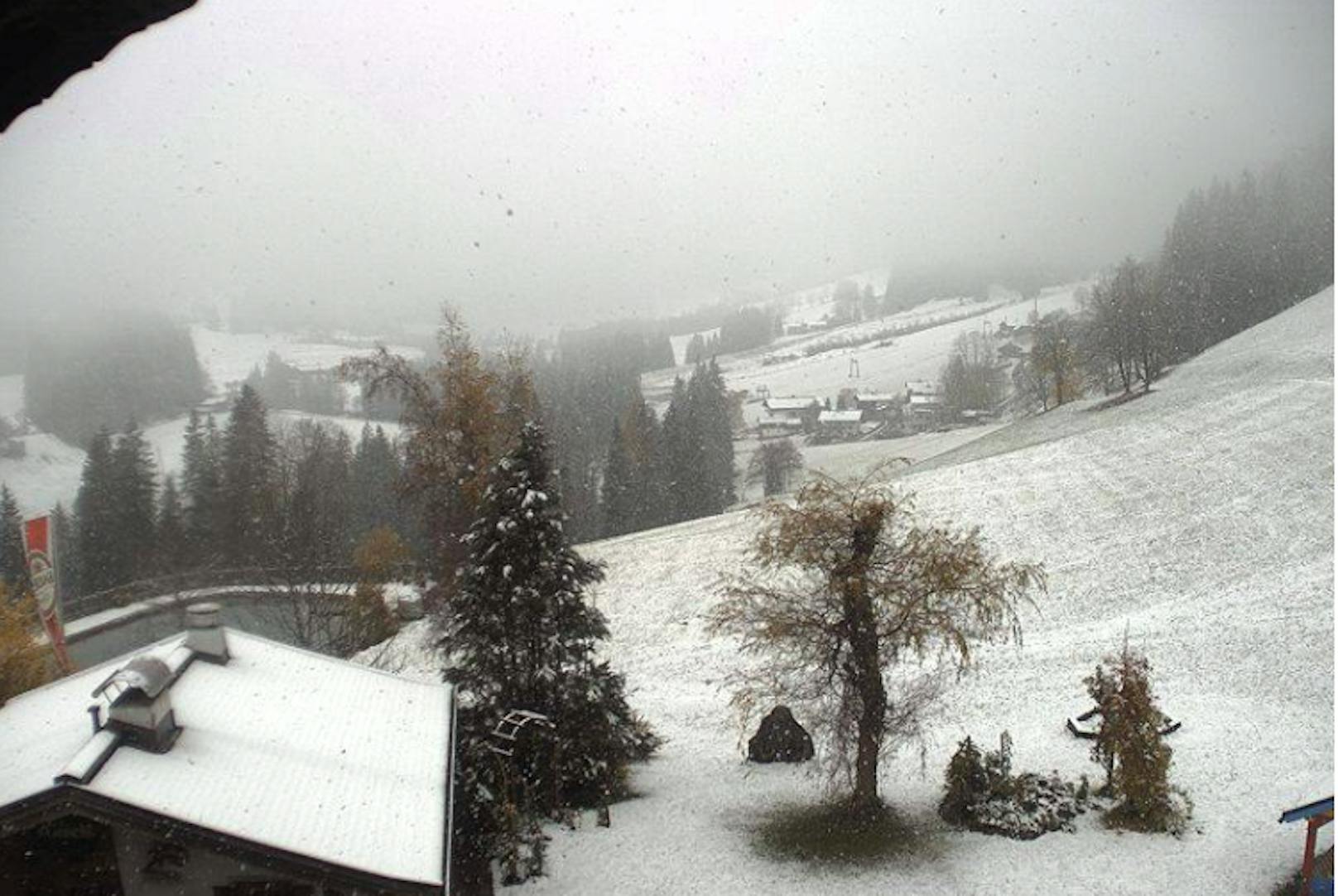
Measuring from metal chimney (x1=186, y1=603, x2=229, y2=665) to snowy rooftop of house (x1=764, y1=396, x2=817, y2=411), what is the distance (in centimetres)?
7560

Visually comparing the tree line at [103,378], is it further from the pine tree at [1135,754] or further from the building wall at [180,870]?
the pine tree at [1135,754]

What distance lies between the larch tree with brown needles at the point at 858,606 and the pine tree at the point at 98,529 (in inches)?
1147

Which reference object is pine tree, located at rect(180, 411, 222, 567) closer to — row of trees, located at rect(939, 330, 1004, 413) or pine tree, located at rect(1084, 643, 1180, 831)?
pine tree, located at rect(1084, 643, 1180, 831)

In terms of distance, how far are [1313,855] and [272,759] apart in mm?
14415

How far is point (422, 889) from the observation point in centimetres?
951

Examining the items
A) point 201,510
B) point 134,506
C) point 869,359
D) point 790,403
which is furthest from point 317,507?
point 869,359

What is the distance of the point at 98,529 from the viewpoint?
116 feet

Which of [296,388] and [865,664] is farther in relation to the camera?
[296,388]

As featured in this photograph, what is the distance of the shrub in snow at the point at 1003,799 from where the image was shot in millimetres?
15492

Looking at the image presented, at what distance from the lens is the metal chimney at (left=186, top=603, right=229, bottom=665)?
43.9 feet

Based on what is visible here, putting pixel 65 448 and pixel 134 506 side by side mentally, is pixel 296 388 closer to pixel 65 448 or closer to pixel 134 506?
pixel 65 448

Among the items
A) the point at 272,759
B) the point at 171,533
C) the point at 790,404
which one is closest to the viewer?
the point at 272,759

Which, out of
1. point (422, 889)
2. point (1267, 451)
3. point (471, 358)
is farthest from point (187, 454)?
point (1267, 451)

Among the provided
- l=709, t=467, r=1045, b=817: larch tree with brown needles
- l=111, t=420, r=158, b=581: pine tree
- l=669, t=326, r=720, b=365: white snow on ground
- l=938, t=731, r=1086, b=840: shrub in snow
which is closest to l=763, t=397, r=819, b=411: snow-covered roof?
l=669, t=326, r=720, b=365: white snow on ground
